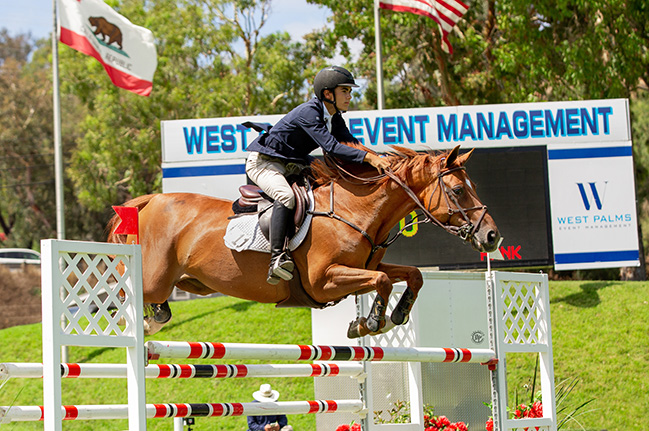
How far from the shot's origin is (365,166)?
19.0 ft

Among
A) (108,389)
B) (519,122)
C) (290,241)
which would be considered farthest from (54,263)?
(519,122)

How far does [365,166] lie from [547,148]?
7.24 meters

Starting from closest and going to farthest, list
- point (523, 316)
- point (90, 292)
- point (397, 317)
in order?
point (90, 292), point (397, 317), point (523, 316)

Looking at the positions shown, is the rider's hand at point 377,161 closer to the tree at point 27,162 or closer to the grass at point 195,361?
the grass at point 195,361

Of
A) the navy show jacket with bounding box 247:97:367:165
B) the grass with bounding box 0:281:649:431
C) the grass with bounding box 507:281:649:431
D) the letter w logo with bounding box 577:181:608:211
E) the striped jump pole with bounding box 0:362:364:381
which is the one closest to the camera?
the striped jump pole with bounding box 0:362:364:381

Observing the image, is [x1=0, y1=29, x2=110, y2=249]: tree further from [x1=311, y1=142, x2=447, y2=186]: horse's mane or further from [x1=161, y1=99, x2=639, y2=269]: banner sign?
[x1=311, y1=142, x2=447, y2=186]: horse's mane

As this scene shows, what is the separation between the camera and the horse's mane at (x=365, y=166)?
5641mm

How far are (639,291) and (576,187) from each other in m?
2.46

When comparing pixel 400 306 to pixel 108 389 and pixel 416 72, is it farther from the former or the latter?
pixel 416 72

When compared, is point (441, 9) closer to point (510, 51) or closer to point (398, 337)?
point (510, 51)

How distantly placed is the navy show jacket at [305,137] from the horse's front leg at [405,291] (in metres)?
0.81

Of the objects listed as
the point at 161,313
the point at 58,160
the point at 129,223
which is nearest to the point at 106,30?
the point at 58,160

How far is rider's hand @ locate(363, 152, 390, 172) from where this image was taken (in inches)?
220

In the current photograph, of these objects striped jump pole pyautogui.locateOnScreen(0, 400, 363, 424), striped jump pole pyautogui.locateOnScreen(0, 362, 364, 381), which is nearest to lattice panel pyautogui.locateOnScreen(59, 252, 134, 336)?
striped jump pole pyautogui.locateOnScreen(0, 362, 364, 381)
